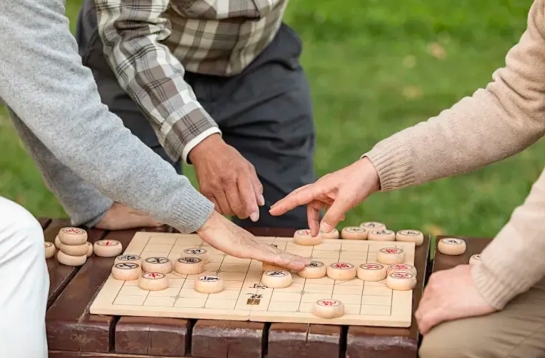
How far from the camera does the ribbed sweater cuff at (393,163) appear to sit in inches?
73.2

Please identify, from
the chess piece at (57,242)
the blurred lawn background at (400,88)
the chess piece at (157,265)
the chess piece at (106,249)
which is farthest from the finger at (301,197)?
the blurred lawn background at (400,88)

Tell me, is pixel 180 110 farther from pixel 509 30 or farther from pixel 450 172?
pixel 509 30

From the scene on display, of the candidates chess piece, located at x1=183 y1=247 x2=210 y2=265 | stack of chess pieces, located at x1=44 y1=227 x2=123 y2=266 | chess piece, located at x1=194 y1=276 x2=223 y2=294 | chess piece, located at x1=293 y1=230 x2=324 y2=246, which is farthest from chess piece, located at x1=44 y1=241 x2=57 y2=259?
chess piece, located at x1=293 y1=230 x2=324 y2=246

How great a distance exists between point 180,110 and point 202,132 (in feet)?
0.20

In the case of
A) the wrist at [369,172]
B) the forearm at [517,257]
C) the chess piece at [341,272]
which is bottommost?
the chess piece at [341,272]

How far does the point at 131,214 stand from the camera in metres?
2.17

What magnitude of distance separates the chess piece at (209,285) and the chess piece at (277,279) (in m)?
0.08

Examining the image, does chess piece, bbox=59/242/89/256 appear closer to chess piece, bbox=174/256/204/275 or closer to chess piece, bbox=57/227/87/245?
chess piece, bbox=57/227/87/245

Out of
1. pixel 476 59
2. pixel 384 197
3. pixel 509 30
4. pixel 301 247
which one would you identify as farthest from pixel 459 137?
pixel 509 30

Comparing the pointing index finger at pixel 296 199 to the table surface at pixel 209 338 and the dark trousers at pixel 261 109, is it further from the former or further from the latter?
the dark trousers at pixel 261 109

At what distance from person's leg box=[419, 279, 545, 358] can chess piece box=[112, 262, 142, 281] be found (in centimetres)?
55

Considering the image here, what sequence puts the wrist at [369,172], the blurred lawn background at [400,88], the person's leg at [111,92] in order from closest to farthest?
the wrist at [369,172], the person's leg at [111,92], the blurred lawn background at [400,88]

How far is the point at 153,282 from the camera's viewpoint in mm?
1780

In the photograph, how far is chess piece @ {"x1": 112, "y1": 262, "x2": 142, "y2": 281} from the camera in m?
1.84
